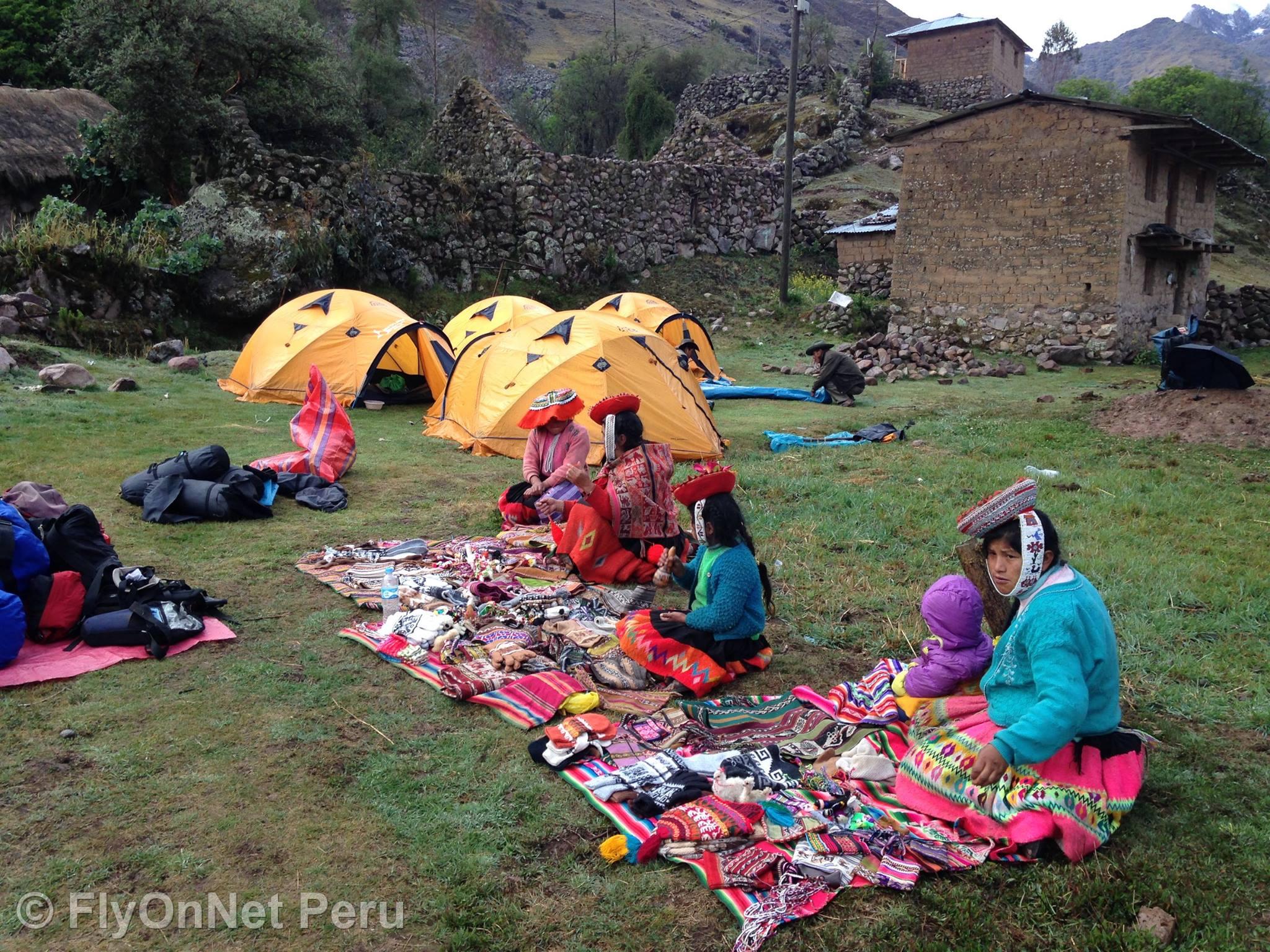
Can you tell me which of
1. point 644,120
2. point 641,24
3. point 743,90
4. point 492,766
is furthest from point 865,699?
point 641,24

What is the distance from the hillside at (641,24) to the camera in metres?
50.5

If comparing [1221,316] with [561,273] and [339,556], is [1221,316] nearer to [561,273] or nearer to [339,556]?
[561,273]

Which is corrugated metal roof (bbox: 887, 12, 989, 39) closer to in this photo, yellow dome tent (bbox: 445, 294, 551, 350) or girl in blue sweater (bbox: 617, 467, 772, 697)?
yellow dome tent (bbox: 445, 294, 551, 350)

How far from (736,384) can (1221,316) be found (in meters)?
12.6

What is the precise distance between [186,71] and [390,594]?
14.2 meters

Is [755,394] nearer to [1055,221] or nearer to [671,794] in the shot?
[1055,221]

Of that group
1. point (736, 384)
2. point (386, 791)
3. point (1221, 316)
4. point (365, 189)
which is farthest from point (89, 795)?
point (1221, 316)

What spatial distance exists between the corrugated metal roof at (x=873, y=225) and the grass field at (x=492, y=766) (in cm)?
1500

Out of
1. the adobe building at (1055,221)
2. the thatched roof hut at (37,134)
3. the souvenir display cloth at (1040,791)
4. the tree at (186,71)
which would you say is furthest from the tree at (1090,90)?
the souvenir display cloth at (1040,791)

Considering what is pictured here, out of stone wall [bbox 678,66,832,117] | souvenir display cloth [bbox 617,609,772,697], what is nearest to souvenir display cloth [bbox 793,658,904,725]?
souvenir display cloth [bbox 617,609,772,697]

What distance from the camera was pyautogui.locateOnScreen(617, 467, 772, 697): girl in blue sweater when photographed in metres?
3.91

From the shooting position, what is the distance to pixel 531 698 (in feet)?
12.6

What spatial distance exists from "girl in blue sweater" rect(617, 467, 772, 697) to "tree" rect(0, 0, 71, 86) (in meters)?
19.7

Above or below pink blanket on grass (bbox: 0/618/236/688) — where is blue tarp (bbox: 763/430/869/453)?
above
